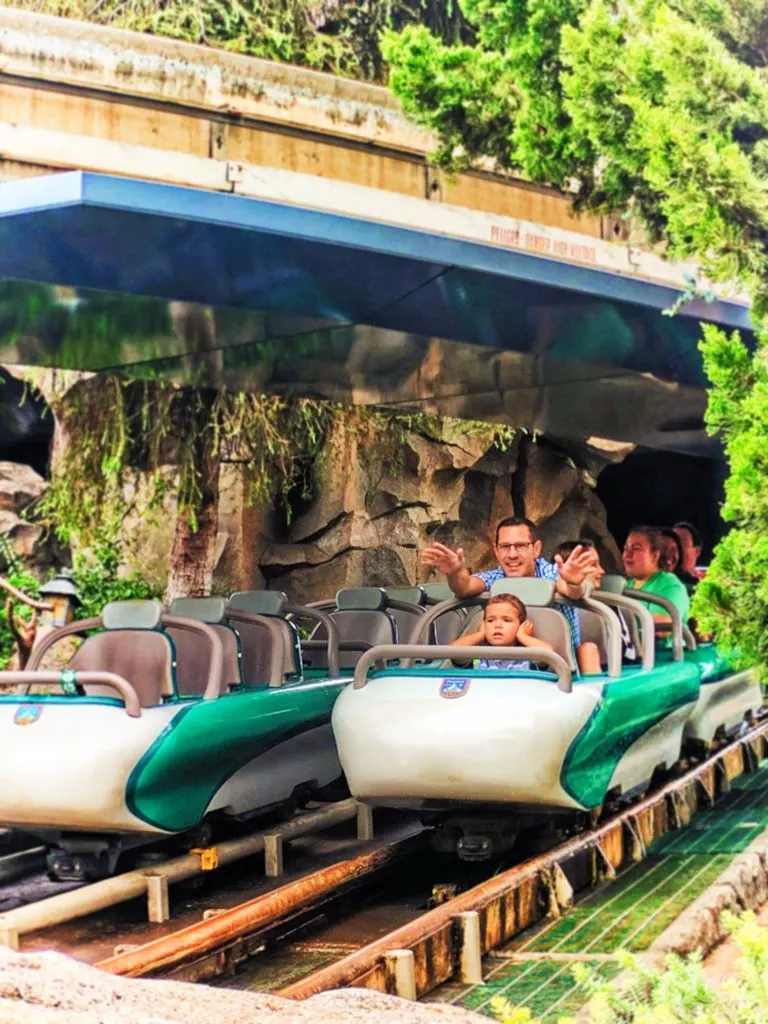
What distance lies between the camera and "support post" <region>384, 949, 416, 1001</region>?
5.09m

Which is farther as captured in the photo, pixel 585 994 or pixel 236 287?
pixel 236 287

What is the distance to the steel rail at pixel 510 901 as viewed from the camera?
200 inches

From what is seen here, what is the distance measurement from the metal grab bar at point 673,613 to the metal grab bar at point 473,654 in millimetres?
2265

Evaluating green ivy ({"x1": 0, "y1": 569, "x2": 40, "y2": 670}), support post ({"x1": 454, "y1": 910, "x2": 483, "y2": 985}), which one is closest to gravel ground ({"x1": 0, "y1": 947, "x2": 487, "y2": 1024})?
support post ({"x1": 454, "y1": 910, "x2": 483, "y2": 985})

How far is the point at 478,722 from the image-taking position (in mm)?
6316

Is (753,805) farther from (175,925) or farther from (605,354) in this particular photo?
(175,925)

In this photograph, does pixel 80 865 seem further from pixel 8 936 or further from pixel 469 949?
pixel 469 949

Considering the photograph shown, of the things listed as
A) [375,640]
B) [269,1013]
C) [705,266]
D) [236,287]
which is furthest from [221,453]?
[269,1013]

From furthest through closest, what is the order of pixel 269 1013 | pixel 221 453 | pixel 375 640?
pixel 221 453
pixel 375 640
pixel 269 1013

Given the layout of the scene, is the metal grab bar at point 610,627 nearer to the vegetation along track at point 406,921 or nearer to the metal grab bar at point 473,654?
the metal grab bar at point 473,654

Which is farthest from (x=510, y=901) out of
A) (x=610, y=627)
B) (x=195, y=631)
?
(x=195, y=631)

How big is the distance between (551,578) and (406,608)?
197 centimetres

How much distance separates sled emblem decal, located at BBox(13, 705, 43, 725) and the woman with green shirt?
4.43m

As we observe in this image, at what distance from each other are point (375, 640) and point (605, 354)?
101 inches
